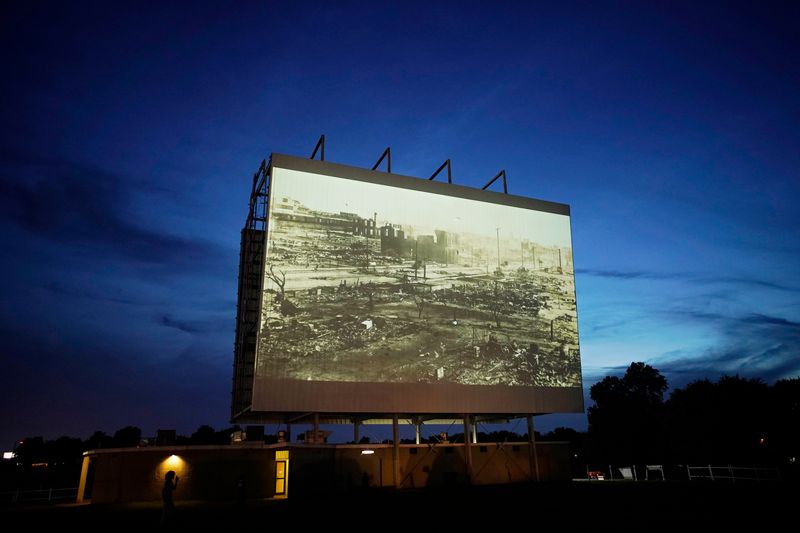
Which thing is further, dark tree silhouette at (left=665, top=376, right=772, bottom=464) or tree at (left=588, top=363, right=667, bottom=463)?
tree at (left=588, top=363, right=667, bottom=463)

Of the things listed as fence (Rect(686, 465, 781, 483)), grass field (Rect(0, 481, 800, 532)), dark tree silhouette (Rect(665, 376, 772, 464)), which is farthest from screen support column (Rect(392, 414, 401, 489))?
dark tree silhouette (Rect(665, 376, 772, 464))

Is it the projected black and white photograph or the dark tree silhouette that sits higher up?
the projected black and white photograph

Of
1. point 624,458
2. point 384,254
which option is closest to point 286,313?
point 384,254

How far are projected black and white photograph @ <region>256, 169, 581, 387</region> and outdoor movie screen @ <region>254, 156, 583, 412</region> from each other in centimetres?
6

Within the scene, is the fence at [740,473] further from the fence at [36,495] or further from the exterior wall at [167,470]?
the fence at [36,495]

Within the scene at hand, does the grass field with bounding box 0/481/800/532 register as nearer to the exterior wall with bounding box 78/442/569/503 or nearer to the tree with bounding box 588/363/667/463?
the exterior wall with bounding box 78/442/569/503

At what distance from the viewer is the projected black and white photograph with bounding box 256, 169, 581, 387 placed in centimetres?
2722

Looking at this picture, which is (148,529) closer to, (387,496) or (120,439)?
(387,496)

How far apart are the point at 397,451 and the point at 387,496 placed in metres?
5.18

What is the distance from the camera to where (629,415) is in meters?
73.5

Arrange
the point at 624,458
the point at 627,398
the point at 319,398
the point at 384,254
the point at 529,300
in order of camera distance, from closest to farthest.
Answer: the point at 319,398 < the point at 384,254 < the point at 529,300 < the point at 624,458 < the point at 627,398

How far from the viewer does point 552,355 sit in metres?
33.8

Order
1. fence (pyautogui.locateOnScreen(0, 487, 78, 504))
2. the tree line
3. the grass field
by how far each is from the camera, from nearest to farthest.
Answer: the grass field
fence (pyautogui.locateOnScreen(0, 487, 78, 504))
the tree line

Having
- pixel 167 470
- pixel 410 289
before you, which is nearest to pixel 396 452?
pixel 410 289
